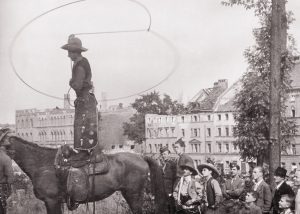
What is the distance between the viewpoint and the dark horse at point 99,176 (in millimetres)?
9773

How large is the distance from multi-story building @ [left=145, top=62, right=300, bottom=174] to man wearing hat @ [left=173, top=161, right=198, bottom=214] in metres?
66.9

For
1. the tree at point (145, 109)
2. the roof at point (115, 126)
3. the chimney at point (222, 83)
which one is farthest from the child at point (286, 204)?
the roof at point (115, 126)

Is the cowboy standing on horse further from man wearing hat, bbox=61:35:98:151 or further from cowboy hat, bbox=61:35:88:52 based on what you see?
cowboy hat, bbox=61:35:88:52

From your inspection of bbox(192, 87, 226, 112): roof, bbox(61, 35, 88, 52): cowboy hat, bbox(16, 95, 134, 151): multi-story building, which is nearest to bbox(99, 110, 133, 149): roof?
bbox(16, 95, 134, 151): multi-story building

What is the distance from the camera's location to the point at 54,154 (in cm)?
A: 998

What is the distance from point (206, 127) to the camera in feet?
269

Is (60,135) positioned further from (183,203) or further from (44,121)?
(183,203)

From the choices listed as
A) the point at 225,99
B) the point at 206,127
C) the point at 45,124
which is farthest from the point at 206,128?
the point at 45,124

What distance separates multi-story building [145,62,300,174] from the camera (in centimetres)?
7938

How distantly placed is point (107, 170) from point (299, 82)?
62.0 meters

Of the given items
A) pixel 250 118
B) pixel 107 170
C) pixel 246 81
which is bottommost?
pixel 107 170

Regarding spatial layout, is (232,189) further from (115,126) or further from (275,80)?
(115,126)

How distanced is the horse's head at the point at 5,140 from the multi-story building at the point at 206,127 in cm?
6752

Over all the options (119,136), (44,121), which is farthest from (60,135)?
(119,136)
